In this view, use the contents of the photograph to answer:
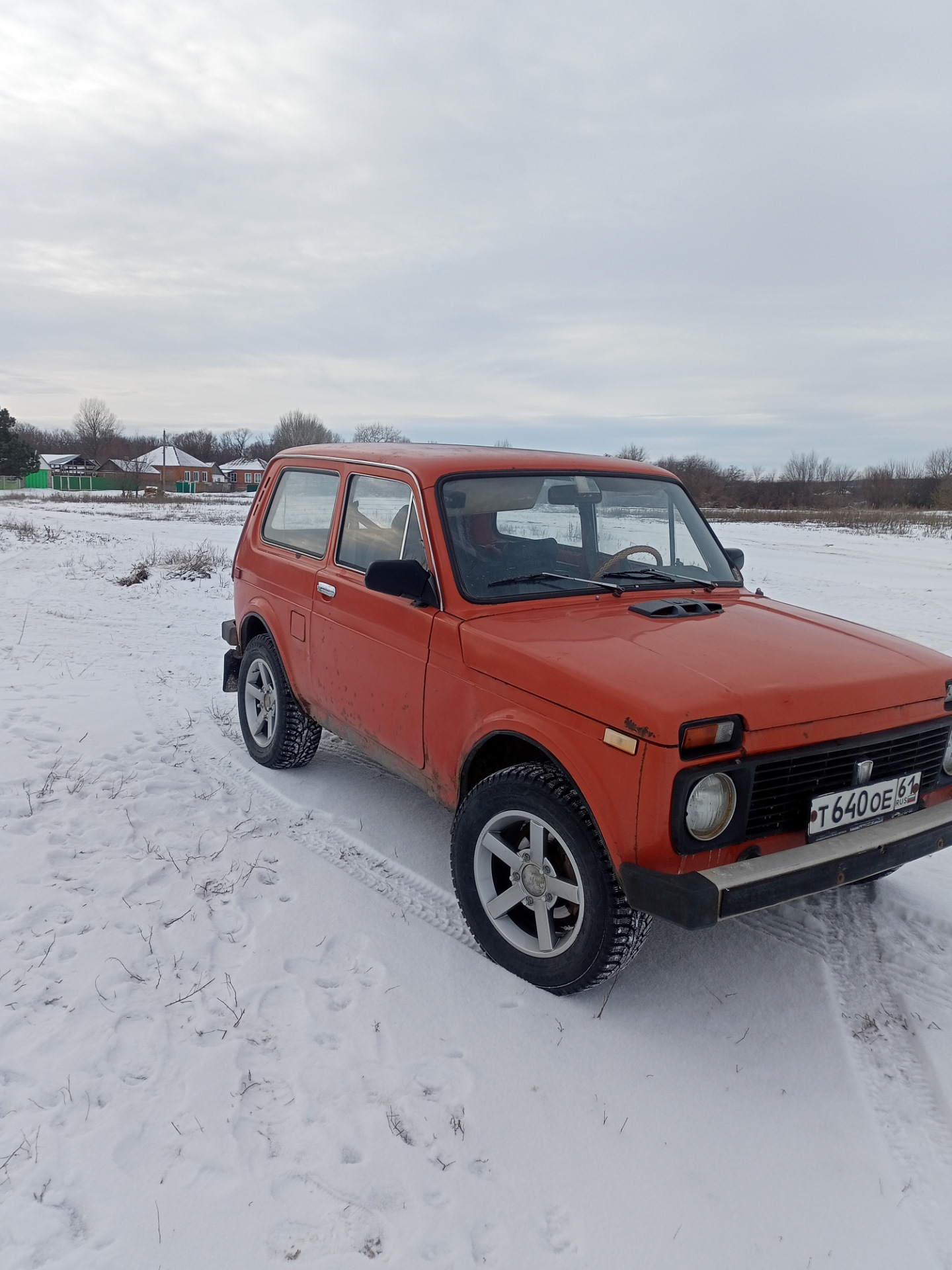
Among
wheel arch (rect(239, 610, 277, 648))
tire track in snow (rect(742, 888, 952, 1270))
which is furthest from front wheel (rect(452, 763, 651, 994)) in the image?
wheel arch (rect(239, 610, 277, 648))

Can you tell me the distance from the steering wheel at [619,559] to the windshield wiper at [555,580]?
0.09 m

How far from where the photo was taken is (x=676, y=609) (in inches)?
139

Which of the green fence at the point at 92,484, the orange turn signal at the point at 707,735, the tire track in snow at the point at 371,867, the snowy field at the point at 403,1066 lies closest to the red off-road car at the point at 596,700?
the orange turn signal at the point at 707,735

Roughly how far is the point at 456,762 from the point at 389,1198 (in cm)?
156

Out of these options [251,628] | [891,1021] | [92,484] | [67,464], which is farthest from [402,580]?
[67,464]

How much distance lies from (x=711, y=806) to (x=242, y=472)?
107 m

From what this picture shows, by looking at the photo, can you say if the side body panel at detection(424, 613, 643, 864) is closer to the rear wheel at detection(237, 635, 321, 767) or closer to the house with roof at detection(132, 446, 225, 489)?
the rear wheel at detection(237, 635, 321, 767)

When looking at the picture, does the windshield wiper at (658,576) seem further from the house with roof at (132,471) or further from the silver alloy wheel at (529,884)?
the house with roof at (132,471)

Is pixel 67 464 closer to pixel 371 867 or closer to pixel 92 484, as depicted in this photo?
pixel 92 484

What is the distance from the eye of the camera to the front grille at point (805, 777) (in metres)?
2.71

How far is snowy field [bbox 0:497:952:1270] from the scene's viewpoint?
2.15 meters

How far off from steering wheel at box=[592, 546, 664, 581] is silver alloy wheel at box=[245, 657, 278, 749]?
2.21m

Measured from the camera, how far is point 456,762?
11.3 feet

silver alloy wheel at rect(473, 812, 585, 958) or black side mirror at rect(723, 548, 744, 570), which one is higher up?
black side mirror at rect(723, 548, 744, 570)
